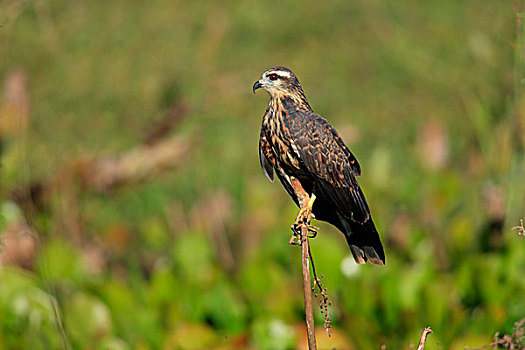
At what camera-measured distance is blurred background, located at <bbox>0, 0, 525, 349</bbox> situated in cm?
368

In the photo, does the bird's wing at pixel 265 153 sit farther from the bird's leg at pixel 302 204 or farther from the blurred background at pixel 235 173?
the blurred background at pixel 235 173

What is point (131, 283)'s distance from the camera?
176 inches

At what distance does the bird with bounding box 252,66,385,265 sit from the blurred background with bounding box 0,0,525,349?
808 millimetres

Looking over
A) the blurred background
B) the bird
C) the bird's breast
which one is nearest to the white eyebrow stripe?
the bird

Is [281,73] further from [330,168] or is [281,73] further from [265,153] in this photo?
[330,168]

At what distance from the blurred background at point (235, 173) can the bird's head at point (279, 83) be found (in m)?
0.82

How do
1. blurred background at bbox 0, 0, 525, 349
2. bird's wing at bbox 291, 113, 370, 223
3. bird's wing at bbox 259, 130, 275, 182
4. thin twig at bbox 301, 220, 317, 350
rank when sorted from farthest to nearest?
blurred background at bbox 0, 0, 525, 349 < bird's wing at bbox 259, 130, 275, 182 < bird's wing at bbox 291, 113, 370, 223 < thin twig at bbox 301, 220, 317, 350

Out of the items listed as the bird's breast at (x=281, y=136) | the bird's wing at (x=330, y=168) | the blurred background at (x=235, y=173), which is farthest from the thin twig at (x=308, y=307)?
the blurred background at (x=235, y=173)

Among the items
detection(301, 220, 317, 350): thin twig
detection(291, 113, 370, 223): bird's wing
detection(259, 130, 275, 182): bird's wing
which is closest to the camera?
detection(301, 220, 317, 350): thin twig

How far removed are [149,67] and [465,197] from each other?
3652 millimetres

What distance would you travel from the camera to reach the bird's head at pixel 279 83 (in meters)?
2.47

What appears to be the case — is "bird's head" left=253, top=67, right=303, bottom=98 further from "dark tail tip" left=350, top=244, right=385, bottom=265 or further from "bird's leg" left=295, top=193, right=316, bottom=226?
"dark tail tip" left=350, top=244, right=385, bottom=265

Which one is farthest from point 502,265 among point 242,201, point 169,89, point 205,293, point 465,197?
point 169,89

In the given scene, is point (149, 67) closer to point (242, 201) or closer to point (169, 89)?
point (169, 89)
